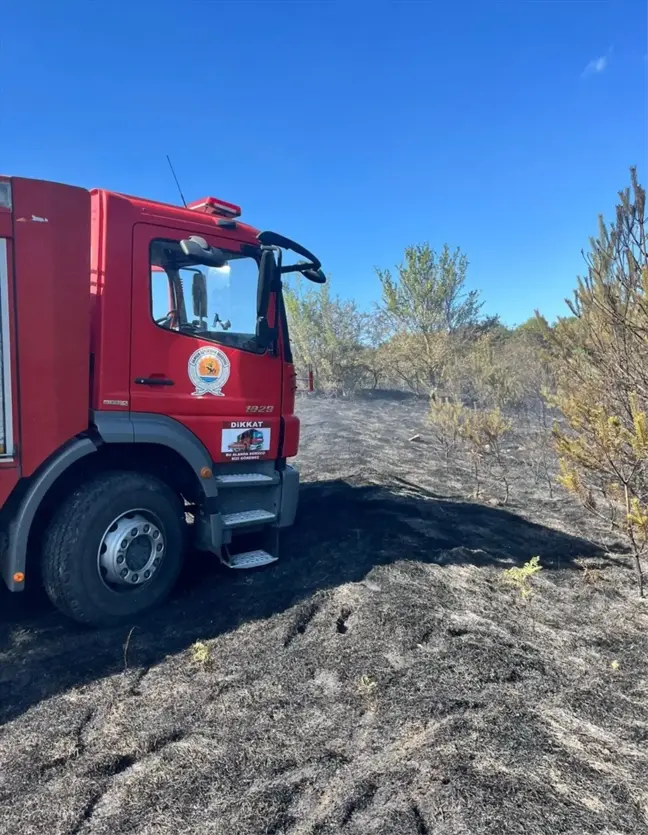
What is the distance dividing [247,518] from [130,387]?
147cm

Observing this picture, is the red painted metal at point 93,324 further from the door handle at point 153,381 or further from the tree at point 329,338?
the tree at point 329,338

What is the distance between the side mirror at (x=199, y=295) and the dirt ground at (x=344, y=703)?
2258mm

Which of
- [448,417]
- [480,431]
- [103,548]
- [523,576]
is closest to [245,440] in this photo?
[103,548]

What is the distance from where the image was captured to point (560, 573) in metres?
4.75

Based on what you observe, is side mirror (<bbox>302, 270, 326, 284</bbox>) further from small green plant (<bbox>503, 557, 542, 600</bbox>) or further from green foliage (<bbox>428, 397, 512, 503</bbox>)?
green foliage (<bbox>428, 397, 512, 503</bbox>)

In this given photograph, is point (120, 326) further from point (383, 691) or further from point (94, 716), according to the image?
point (383, 691)

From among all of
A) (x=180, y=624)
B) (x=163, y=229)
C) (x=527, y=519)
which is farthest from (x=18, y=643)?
(x=527, y=519)

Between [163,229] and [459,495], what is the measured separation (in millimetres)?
5436

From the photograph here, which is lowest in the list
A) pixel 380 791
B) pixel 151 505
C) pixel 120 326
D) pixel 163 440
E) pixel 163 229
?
pixel 380 791

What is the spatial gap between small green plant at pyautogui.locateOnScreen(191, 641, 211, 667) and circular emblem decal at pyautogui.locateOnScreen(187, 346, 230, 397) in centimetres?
187

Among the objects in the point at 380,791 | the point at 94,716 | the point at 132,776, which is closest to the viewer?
the point at 380,791

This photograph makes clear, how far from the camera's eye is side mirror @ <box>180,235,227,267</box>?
409 cm

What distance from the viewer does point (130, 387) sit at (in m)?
4.01

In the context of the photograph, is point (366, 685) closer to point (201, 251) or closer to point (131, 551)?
point (131, 551)
